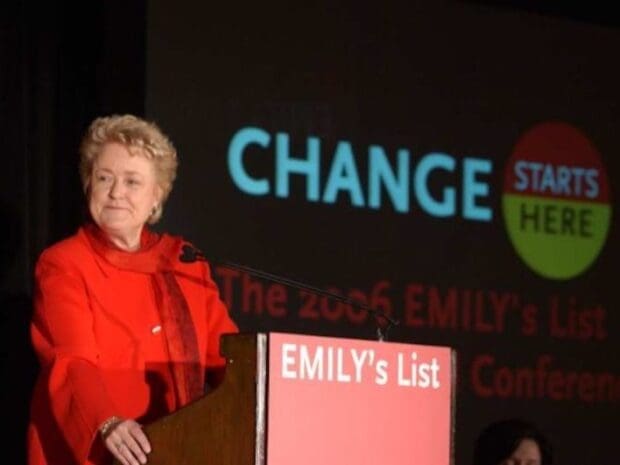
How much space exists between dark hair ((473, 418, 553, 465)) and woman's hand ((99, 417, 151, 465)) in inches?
95.3

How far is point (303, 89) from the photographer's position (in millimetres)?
5387

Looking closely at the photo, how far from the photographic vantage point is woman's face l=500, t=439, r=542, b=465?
538 centimetres

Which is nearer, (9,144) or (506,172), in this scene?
(9,144)

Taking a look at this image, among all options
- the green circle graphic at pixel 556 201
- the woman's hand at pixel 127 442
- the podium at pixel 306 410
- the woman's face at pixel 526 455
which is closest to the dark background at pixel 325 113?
the green circle graphic at pixel 556 201

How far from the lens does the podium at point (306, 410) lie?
3.14 meters

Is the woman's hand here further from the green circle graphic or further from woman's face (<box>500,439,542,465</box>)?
the green circle graphic

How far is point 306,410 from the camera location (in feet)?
10.5

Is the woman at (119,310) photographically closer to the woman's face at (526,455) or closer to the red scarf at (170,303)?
the red scarf at (170,303)

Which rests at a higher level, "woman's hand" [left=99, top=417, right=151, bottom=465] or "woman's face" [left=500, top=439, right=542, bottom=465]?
"woman's hand" [left=99, top=417, right=151, bottom=465]

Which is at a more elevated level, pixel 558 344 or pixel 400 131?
pixel 400 131

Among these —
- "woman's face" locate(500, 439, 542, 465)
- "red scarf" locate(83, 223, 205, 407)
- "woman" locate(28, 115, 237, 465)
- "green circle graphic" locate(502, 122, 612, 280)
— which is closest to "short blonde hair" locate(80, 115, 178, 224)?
"woman" locate(28, 115, 237, 465)

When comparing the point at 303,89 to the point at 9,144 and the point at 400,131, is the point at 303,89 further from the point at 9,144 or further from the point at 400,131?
the point at 9,144

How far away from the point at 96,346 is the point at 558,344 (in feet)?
8.91

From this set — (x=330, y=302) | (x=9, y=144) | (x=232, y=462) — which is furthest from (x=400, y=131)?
(x=232, y=462)
